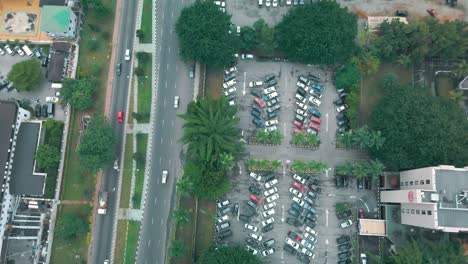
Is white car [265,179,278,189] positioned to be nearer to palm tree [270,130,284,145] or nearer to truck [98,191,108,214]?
palm tree [270,130,284,145]

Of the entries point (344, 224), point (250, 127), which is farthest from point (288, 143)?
point (344, 224)

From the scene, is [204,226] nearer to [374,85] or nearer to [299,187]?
[299,187]

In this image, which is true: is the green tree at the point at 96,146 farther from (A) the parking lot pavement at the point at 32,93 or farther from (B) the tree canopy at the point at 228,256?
(B) the tree canopy at the point at 228,256

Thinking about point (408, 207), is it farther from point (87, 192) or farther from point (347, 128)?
point (87, 192)

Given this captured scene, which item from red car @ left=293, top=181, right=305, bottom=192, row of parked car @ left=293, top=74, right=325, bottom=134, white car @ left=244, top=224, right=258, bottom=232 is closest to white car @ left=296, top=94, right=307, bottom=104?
row of parked car @ left=293, top=74, right=325, bottom=134

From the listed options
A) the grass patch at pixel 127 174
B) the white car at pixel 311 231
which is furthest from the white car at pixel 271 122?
the grass patch at pixel 127 174
